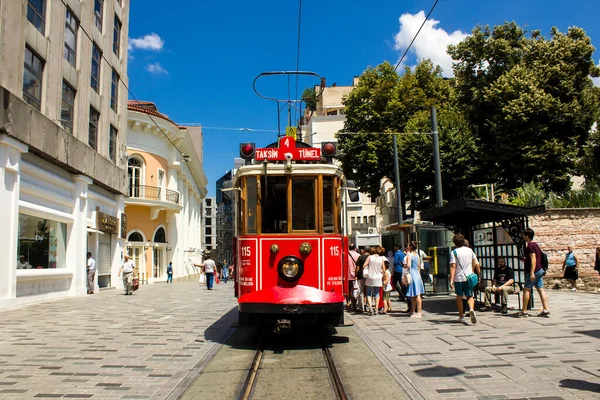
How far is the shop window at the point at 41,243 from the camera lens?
15883 millimetres

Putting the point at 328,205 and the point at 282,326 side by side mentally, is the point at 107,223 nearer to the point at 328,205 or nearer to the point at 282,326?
the point at 282,326

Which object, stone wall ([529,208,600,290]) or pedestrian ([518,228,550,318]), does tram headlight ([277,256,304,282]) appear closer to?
pedestrian ([518,228,550,318])

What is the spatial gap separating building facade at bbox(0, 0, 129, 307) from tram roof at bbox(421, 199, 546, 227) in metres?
11.6

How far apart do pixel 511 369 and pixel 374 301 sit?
22.1 ft

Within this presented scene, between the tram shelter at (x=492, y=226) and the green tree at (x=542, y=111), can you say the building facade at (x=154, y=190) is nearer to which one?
the green tree at (x=542, y=111)

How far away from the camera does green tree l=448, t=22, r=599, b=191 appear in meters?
28.4

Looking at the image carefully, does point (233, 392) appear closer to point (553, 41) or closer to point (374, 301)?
point (374, 301)

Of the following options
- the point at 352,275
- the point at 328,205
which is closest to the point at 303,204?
the point at 328,205

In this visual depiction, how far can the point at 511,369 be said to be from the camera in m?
6.65

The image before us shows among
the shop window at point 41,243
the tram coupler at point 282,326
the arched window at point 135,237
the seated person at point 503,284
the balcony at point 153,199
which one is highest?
the balcony at point 153,199

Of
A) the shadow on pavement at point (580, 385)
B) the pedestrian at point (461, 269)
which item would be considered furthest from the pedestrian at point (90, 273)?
the shadow on pavement at point (580, 385)

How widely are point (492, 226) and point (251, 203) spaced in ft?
23.7

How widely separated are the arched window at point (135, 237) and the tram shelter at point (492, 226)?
991 inches

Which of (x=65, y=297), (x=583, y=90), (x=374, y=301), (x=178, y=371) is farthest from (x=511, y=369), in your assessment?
(x=583, y=90)
